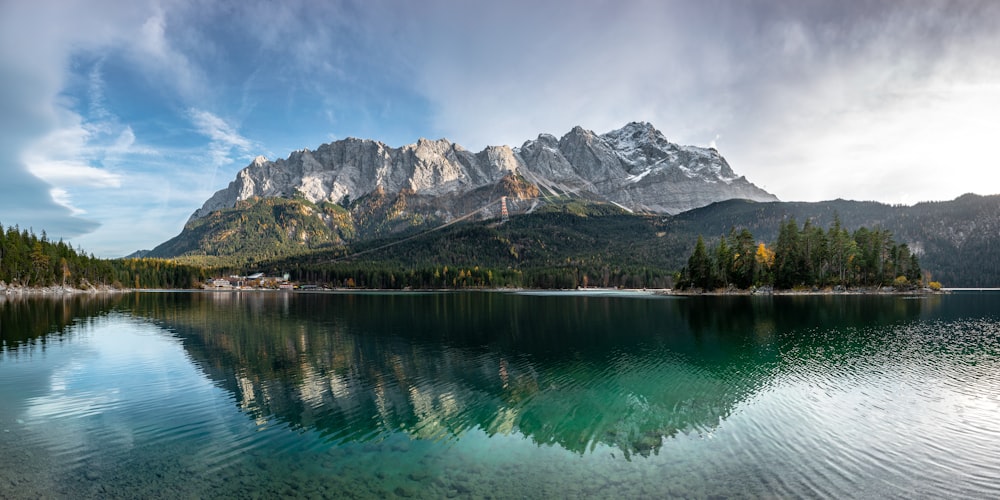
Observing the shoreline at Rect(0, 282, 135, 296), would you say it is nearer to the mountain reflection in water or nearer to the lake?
the mountain reflection in water

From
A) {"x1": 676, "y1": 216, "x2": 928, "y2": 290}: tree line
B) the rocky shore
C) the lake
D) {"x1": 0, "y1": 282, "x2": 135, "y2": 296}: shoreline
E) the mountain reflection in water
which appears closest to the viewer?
the lake

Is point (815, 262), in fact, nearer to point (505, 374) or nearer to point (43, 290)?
point (505, 374)

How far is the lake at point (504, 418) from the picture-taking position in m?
16.3

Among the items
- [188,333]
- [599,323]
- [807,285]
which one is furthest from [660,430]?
[807,285]

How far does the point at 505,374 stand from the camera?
3431cm

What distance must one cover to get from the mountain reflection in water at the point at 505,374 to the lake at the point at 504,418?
0.23m

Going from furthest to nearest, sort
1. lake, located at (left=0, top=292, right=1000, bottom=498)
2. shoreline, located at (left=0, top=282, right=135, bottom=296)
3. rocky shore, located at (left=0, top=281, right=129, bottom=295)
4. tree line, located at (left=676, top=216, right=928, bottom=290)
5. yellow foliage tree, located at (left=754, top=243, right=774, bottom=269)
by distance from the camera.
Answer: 1. rocky shore, located at (left=0, top=281, right=129, bottom=295)
2. shoreline, located at (left=0, top=282, right=135, bottom=296)
3. yellow foliage tree, located at (left=754, top=243, right=774, bottom=269)
4. tree line, located at (left=676, top=216, right=928, bottom=290)
5. lake, located at (left=0, top=292, right=1000, bottom=498)

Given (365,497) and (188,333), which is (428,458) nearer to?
(365,497)

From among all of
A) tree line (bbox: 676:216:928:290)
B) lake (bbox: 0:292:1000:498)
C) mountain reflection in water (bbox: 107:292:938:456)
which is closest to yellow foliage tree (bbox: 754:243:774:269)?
tree line (bbox: 676:216:928:290)

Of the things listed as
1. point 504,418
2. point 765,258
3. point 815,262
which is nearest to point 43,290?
point 504,418

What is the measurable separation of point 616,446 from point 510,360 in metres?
20.2

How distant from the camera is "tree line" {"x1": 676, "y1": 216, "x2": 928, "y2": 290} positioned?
438 ft

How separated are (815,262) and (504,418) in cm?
14682

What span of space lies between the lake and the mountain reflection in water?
0.23 m
